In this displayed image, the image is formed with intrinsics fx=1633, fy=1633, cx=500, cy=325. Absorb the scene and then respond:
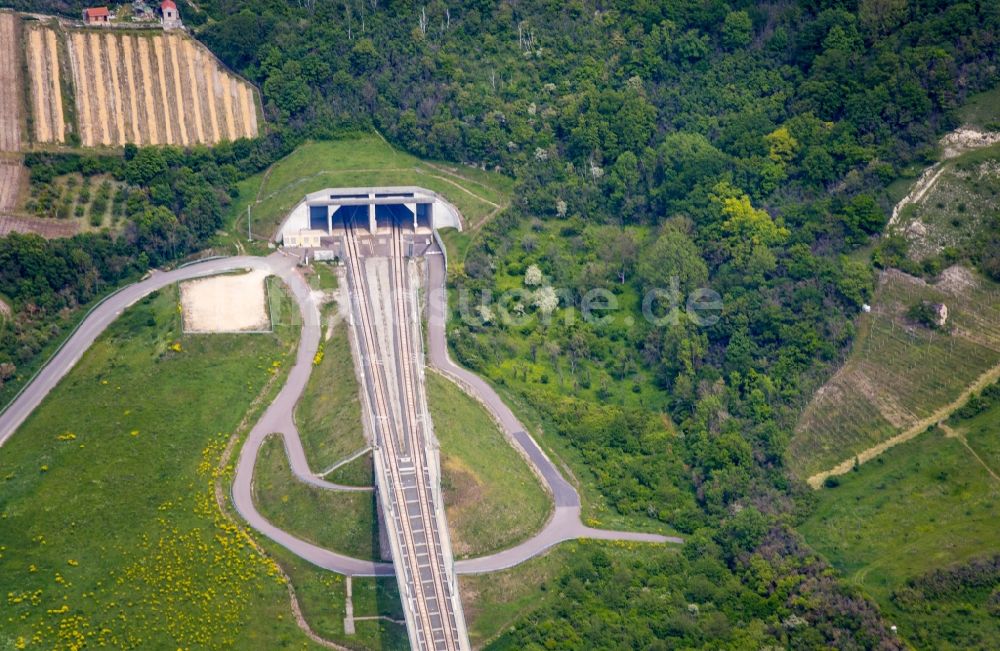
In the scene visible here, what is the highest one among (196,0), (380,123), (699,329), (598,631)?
(196,0)

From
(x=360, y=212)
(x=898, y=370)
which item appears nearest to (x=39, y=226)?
(x=360, y=212)

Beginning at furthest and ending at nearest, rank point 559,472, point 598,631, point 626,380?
point 626,380
point 559,472
point 598,631

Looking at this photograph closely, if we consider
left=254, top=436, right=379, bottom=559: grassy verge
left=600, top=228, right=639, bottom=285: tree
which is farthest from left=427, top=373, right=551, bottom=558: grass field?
left=600, top=228, right=639, bottom=285: tree

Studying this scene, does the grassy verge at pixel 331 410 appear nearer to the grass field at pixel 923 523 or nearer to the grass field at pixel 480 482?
the grass field at pixel 480 482

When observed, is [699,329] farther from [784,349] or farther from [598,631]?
[598,631]

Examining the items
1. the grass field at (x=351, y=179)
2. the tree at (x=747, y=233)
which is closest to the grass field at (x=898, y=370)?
the tree at (x=747, y=233)

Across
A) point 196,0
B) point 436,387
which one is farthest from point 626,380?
point 196,0

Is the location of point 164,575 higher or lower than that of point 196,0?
lower
